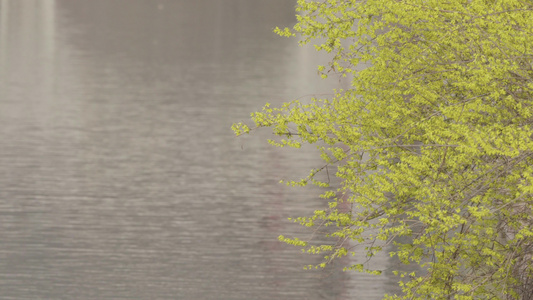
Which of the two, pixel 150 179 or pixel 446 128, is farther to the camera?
pixel 150 179

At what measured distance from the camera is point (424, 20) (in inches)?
621

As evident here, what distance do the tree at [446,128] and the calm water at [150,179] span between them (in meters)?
7.84

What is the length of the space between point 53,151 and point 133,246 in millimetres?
13696

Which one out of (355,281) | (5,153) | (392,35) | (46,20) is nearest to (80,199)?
(5,153)

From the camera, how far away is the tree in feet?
45.5

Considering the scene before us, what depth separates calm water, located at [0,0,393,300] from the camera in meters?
24.6

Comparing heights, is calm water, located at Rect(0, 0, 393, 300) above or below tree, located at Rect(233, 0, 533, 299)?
above

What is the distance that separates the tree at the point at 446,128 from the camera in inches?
546

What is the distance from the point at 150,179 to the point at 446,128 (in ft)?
72.2

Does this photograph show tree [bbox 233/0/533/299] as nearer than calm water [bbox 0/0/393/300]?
Yes

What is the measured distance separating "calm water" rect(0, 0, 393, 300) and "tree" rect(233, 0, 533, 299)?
25.7 ft

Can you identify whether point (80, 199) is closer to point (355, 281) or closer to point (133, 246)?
point (133, 246)

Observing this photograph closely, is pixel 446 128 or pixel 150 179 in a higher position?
pixel 150 179

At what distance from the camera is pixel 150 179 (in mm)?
35875
